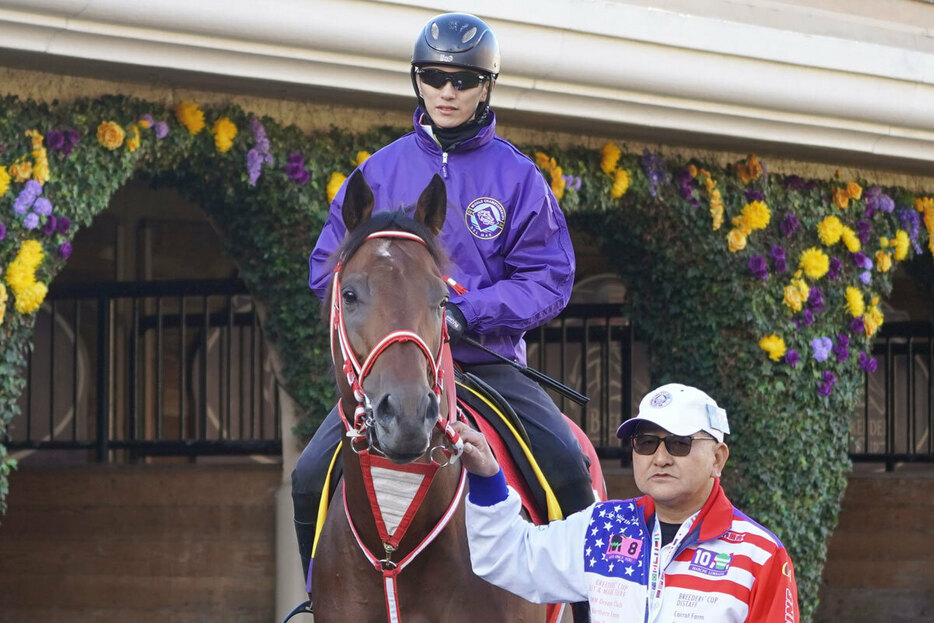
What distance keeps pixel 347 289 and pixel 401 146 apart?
3.22 ft

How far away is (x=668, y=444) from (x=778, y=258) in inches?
225

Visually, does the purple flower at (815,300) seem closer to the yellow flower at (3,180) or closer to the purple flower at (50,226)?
the purple flower at (50,226)

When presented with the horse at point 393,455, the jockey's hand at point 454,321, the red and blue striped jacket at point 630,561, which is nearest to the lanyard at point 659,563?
the red and blue striped jacket at point 630,561

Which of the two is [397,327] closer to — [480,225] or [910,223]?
[480,225]

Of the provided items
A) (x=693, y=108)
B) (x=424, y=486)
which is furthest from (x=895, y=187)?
(x=424, y=486)

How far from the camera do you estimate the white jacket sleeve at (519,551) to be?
10.0 feet

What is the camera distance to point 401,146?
396cm

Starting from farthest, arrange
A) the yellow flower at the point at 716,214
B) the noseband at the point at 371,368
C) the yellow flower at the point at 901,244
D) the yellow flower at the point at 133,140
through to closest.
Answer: the yellow flower at the point at 901,244 < the yellow flower at the point at 716,214 < the yellow flower at the point at 133,140 < the noseband at the point at 371,368

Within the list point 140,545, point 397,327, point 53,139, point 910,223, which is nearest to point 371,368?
point 397,327

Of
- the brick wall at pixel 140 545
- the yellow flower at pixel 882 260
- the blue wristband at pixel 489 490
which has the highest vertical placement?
the yellow flower at pixel 882 260

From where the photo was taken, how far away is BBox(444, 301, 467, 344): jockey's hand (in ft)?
11.0

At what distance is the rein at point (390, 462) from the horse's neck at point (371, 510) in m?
0.01

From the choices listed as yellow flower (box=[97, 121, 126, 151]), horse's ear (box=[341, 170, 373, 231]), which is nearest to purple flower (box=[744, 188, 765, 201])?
yellow flower (box=[97, 121, 126, 151])

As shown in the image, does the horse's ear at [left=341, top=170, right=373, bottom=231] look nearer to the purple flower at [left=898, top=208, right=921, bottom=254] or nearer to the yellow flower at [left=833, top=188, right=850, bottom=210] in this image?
the yellow flower at [left=833, top=188, right=850, bottom=210]
